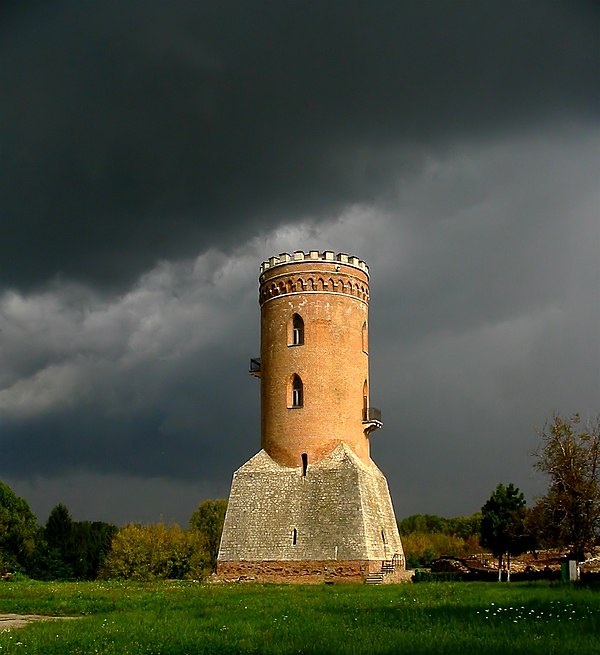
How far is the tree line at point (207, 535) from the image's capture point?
30.1 meters

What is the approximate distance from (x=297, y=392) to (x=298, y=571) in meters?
7.33

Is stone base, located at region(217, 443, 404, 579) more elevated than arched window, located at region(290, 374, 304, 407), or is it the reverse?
arched window, located at region(290, 374, 304, 407)

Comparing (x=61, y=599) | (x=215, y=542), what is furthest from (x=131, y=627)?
(x=215, y=542)

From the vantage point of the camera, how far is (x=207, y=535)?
58219 mm

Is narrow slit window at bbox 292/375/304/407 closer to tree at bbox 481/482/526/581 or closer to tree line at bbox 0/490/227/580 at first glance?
tree at bbox 481/482/526/581

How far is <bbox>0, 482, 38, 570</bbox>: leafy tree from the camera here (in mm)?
49469

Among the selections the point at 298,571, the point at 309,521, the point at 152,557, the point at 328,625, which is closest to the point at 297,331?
the point at 309,521

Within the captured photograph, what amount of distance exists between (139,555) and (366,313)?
69.5 feet

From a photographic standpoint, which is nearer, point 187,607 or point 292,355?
point 187,607

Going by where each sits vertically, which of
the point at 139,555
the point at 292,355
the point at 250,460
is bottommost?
the point at 139,555

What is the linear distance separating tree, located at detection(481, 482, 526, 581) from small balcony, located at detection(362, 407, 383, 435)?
716 cm

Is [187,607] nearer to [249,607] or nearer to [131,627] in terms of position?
[249,607]

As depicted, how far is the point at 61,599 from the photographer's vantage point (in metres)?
20.5

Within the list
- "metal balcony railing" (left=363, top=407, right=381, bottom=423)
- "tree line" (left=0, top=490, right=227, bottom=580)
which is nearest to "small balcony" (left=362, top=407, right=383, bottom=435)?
"metal balcony railing" (left=363, top=407, right=381, bottom=423)
